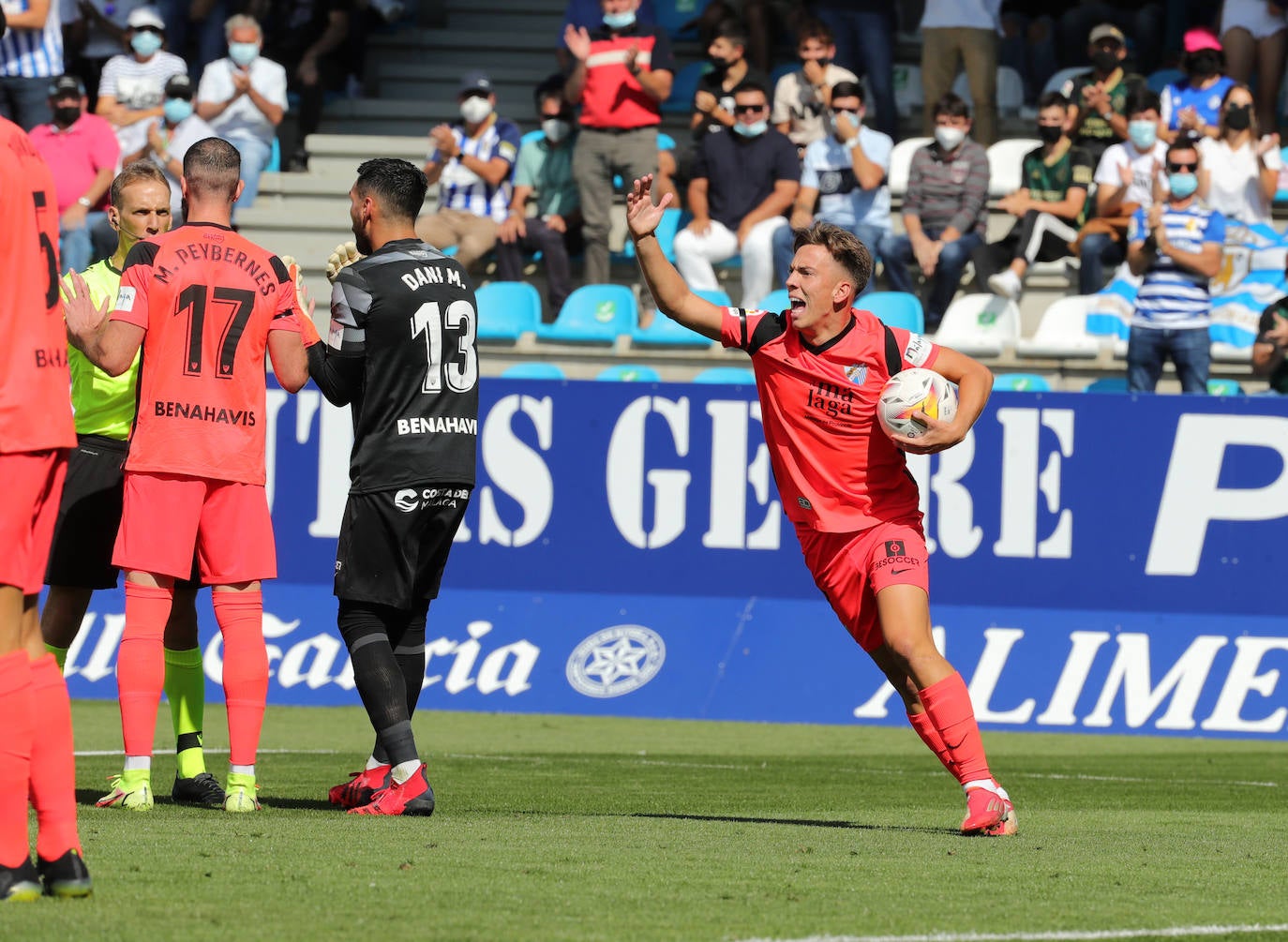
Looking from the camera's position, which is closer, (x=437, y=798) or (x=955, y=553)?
(x=437, y=798)

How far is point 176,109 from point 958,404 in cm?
1264

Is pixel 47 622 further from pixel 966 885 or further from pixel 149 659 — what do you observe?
pixel 966 885

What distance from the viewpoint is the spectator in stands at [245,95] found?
18.2 meters

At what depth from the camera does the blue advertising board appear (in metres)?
12.5

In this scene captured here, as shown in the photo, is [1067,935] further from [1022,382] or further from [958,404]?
[1022,382]

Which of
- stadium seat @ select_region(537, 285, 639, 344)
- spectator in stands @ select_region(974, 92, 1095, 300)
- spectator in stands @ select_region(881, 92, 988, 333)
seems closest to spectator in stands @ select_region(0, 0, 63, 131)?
stadium seat @ select_region(537, 285, 639, 344)

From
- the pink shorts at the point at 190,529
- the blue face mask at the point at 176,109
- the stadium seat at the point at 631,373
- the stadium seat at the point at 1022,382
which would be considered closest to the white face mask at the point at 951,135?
the stadium seat at the point at 1022,382

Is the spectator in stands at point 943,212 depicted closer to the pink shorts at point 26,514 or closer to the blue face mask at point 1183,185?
the blue face mask at point 1183,185

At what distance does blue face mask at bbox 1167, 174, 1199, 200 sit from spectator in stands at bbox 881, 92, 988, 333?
1.81m

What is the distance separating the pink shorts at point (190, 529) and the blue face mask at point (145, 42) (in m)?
12.8

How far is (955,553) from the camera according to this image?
12812 mm

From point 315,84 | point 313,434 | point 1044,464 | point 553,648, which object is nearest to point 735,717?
point 553,648

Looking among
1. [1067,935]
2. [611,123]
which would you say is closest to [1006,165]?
[611,123]

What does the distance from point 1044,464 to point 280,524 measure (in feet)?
17.1
